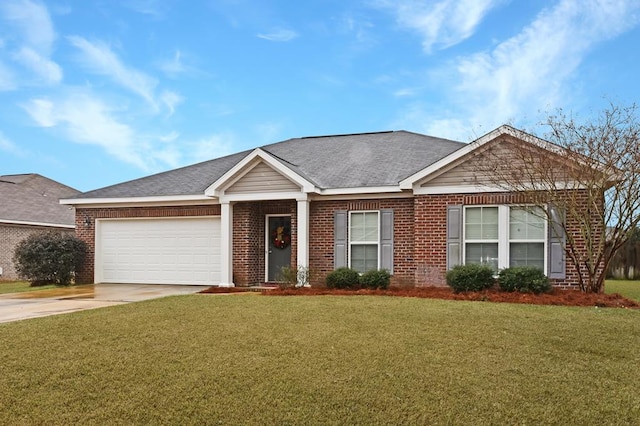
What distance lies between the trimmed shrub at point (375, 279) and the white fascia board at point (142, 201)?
543 centimetres

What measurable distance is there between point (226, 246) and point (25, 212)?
15263 millimetres

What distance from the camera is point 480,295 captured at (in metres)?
12.0

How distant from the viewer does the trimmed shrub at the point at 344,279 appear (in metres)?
14.2

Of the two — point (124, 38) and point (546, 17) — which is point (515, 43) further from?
point (124, 38)

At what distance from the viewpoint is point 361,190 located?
15.0 meters

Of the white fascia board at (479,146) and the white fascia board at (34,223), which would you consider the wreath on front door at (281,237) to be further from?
the white fascia board at (34,223)

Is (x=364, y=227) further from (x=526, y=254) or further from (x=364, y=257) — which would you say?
(x=526, y=254)

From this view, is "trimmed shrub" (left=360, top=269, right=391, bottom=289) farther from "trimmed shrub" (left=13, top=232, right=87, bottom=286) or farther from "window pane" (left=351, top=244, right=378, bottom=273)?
"trimmed shrub" (left=13, top=232, right=87, bottom=286)

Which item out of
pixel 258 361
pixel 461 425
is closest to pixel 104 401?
pixel 258 361

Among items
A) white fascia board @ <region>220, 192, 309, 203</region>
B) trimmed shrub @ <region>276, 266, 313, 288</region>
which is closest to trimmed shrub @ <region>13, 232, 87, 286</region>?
white fascia board @ <region>220, 192, 309, 203</region>

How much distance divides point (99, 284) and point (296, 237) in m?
6.97

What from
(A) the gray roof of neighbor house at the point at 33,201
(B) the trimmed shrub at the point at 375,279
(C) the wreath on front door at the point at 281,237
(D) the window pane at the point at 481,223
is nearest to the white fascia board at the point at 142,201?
(C) the wreath on front door at the point at 281,237

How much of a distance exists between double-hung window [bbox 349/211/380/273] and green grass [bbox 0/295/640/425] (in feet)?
18.5

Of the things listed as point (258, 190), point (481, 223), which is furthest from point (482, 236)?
point (258, 190)
